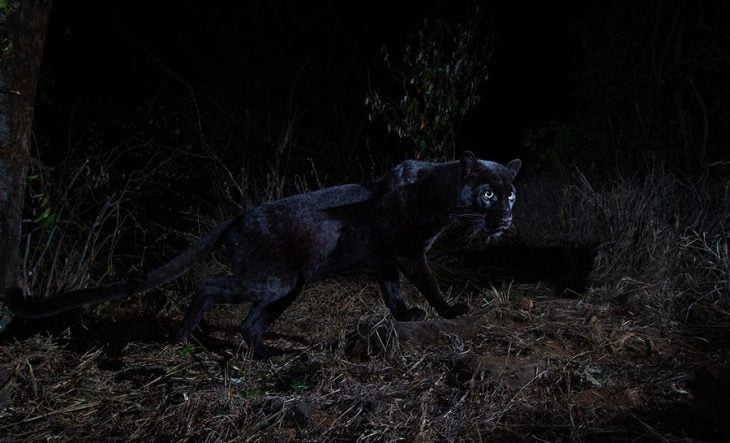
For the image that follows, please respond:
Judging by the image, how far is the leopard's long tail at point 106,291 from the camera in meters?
2.80

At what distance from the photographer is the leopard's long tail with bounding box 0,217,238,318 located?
110 inches

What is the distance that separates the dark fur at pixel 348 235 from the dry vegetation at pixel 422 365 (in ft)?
1.09

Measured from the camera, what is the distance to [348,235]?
3.73 meters

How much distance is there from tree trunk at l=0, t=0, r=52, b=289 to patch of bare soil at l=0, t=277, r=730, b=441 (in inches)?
30.2

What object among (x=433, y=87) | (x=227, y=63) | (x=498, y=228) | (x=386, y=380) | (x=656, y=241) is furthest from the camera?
(x=227, y=63)

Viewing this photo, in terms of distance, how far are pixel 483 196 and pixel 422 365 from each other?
4.37 feet

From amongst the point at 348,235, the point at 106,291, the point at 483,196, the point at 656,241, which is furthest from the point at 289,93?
the point at 106,291

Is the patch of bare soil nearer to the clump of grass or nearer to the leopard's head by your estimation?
the clump of grass

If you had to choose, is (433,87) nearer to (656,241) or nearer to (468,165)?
(468,165)

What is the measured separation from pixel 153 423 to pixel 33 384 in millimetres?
838

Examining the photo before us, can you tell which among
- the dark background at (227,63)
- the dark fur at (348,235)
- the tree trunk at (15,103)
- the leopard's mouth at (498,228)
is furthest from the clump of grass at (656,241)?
the tree trunk at (15,103)

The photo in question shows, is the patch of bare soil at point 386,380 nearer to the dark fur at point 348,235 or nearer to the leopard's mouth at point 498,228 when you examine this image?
the dark fur at point 348,235

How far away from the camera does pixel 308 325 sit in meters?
4.09

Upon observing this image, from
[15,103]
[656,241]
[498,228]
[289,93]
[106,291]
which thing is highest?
[15,103]
